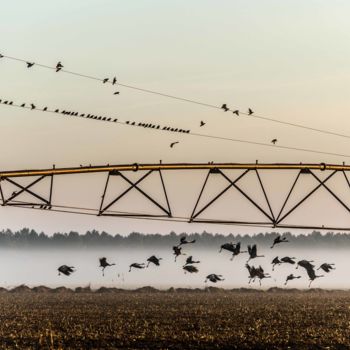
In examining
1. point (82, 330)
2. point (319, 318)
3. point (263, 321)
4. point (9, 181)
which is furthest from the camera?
point (319, 318)

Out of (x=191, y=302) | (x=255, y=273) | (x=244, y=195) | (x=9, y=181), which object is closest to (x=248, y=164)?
(x=244, y=195)

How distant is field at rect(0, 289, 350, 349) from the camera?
37.9 m

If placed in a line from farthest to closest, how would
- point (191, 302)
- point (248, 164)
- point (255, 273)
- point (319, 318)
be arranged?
point (255, 273) → point (191, 302) → point (319, 318) → point (248, 164)

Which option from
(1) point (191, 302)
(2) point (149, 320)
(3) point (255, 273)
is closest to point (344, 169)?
(2) point (149, 320)

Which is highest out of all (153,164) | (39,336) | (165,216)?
(153,164)

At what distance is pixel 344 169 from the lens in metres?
31.7

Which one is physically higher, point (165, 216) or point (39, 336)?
point (165, 216)

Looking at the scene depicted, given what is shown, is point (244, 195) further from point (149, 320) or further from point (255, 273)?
point (255, 273)

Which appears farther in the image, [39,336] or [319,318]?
[319,318]

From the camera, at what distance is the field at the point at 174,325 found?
3791 centimetres

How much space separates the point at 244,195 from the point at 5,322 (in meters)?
26.5

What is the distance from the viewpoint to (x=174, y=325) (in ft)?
153

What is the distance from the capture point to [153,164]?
28859 millimetres

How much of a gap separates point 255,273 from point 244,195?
70.2 metres
